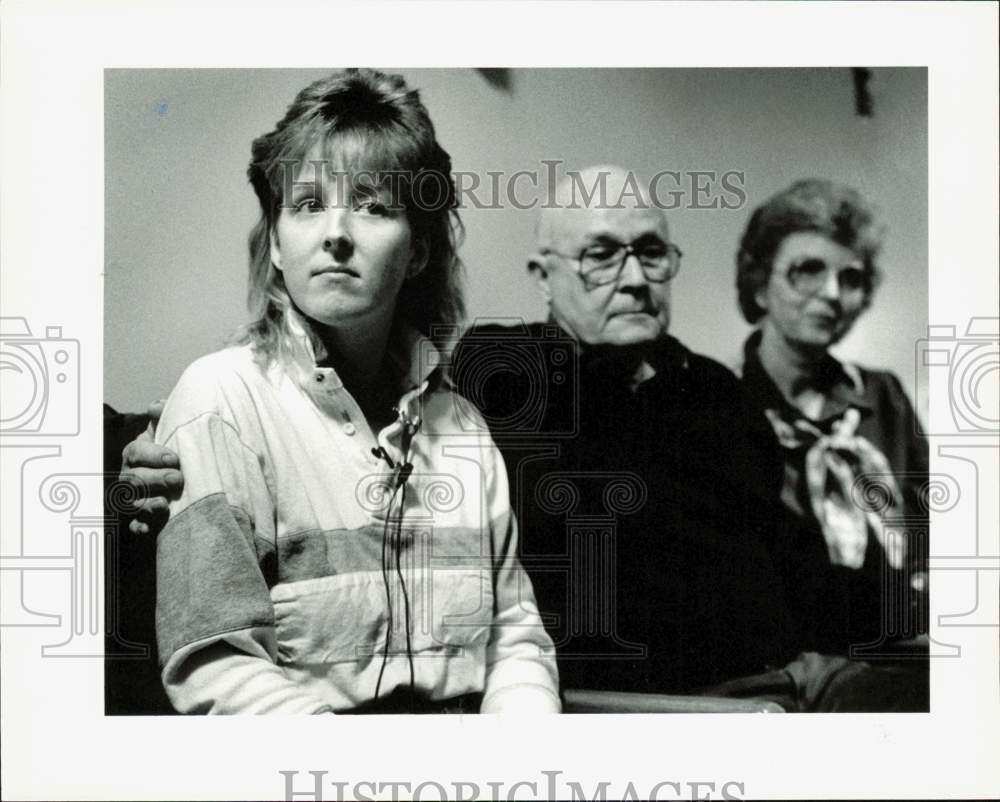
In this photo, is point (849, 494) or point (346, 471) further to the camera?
point (849, 494)

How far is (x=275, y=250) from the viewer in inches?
99.2

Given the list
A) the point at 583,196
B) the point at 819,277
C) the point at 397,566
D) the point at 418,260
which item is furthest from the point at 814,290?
the point at 397,566

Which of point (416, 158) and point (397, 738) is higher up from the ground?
point (416, 158)

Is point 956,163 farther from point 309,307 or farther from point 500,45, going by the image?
point 309,307

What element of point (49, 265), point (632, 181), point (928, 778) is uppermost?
point (632, 181)

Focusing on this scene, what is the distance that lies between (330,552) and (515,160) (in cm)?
92

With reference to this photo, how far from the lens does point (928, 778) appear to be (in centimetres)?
257

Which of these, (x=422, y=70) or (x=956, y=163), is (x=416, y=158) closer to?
(x=422, y=70)

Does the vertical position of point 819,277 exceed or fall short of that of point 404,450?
it exceeds it

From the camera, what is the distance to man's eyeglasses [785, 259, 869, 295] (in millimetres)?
2607

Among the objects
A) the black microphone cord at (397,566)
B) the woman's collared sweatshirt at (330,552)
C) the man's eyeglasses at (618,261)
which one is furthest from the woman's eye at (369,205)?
the black microphone cord at (397,566)

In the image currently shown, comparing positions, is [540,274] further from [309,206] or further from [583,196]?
[309,206]

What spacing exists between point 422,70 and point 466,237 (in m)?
0.37

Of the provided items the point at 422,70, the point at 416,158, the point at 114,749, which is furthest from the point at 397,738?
the point at 422,70
